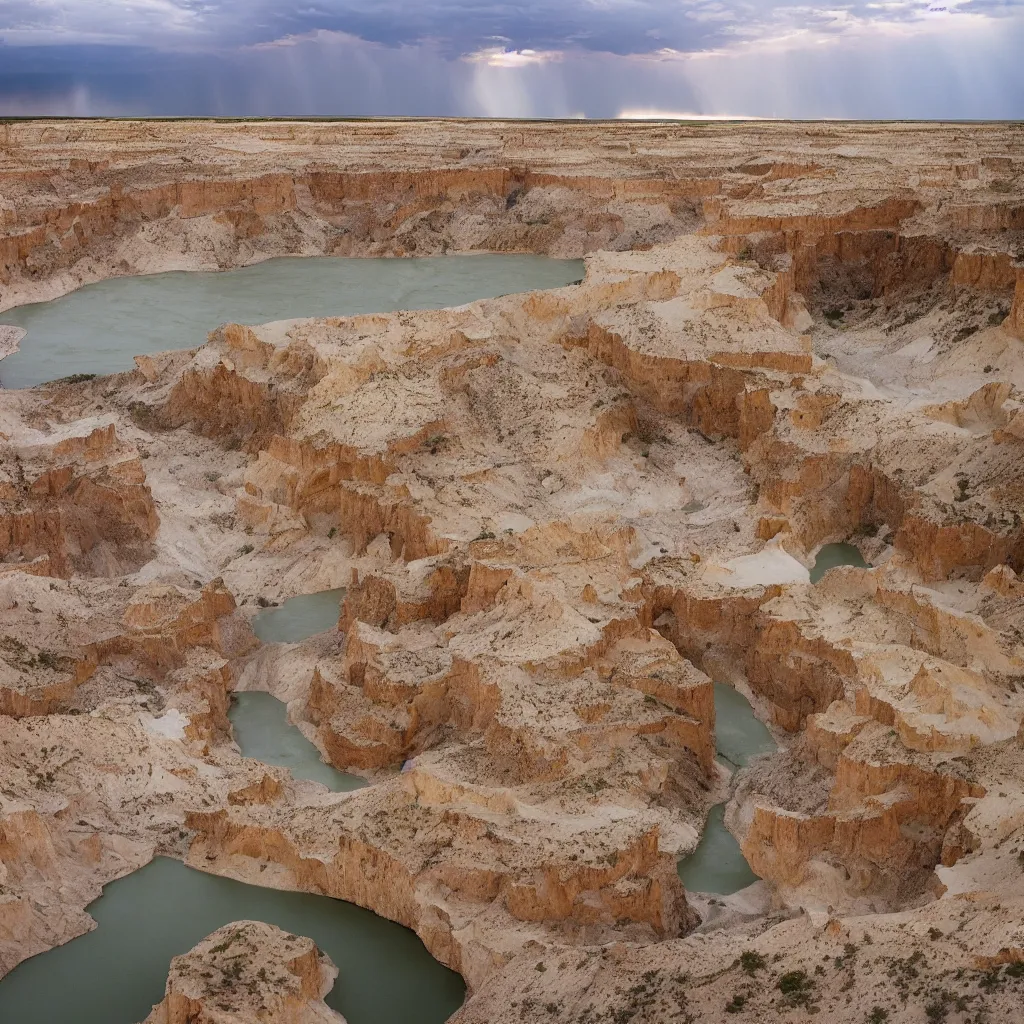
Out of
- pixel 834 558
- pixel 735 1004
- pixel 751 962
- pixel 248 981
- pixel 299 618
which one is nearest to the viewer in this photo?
pixel 735 1004

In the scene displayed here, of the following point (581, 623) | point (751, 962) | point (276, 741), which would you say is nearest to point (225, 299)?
point (276, 741)

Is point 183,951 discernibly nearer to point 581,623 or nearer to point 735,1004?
point 735,1004

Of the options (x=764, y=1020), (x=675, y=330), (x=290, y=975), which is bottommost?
(x=290, y=975)

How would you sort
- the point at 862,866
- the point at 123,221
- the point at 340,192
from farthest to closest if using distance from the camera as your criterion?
the point at 340,192
the point at 123,221
the point at 862,866

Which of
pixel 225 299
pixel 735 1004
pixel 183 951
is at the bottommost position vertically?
pixel 183 951

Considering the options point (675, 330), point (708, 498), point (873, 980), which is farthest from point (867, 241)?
point (873, 980)

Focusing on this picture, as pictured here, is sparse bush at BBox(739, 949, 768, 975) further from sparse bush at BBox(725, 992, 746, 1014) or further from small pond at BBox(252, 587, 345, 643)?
small pond at BBox(252, 587, 345, 643)

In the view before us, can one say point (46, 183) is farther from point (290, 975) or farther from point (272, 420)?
point (290, 975)
